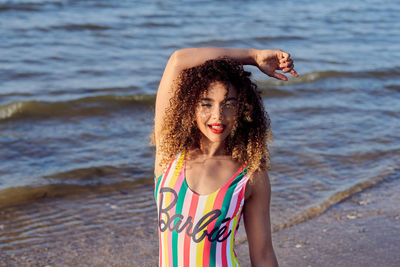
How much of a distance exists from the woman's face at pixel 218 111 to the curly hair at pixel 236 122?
19 millimetres

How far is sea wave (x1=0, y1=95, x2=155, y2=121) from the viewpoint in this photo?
7.85m

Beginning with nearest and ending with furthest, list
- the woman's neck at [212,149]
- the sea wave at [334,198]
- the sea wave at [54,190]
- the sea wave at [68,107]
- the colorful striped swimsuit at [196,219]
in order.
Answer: the colorful striped swimsuit at [196,219] → the woman's neck at [212,149] → the sea wave at [334,198] → the sea wave at [54,190] → the sea wave at [68,107]

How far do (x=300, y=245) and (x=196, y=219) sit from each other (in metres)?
2.34

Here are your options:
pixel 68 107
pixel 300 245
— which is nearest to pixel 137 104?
pixel 68 107

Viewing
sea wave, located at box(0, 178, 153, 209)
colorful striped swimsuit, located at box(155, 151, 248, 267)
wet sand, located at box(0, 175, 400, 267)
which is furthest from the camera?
sea wave, located at box(0, 178, 153, 209)

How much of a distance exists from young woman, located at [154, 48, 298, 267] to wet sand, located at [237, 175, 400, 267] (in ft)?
6.15

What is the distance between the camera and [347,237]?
4.58 m

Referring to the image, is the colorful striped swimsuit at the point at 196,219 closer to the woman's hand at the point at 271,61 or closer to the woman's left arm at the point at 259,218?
the woman's left arm at the point at 259,218

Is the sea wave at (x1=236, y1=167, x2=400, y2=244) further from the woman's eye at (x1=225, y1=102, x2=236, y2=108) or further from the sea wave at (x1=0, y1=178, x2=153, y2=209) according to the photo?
the woman's eye at (x1=225, y1=102, x2=236, y2=108)

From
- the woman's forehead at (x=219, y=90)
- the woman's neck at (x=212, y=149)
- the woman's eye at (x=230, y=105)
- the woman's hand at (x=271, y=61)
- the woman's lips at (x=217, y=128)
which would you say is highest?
the woman's hand at (x=271, y=61)

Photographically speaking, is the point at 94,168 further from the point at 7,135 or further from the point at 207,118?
the point at 207,118

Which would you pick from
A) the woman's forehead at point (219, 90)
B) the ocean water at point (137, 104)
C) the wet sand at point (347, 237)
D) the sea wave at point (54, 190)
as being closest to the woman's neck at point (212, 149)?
the woman's forehead at point (219, 90)

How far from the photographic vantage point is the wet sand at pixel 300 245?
4.23 metres

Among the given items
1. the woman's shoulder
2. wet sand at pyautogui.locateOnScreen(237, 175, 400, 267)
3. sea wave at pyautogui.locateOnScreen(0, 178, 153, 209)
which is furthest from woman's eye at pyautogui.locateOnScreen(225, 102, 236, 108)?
sea wave at pyautogui.locateOnScreen(0, 178, 153, 209)
